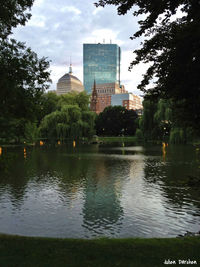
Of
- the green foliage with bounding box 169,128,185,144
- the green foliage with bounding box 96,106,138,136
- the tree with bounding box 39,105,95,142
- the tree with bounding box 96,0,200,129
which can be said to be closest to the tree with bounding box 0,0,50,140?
the tree with bounding box 96,0,200,129

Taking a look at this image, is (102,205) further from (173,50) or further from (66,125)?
(66,125)

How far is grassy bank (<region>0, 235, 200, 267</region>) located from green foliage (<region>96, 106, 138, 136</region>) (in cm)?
10625

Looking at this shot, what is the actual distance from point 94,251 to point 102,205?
21.2 ft

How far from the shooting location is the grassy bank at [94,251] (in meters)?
5.27

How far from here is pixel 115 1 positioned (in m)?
7.40

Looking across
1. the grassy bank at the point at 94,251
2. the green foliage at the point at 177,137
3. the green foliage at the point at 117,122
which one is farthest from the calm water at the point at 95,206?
the green foliage at the point at 117,122

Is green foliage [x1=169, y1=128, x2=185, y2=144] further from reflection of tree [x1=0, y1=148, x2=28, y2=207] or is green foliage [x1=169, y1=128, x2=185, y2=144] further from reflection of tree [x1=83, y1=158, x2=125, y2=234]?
reflection of tree [x1=0, y1=148, x2=28, y2=207]

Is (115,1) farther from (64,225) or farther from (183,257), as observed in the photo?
(64,225)

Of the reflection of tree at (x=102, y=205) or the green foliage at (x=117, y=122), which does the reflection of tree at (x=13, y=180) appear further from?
the green foliage at (x=117, y=122)

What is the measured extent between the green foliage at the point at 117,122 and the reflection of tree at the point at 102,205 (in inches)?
3751

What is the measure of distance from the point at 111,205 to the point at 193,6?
8.52 metres

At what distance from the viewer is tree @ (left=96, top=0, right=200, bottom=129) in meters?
6.77

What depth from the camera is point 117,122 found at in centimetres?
11369

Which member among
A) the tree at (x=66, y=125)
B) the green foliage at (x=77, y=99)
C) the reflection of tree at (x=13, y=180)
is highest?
the green foliage at (x=77, y=99)
